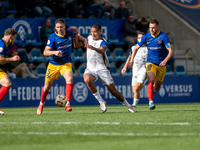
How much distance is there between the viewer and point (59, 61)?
8.59 meters

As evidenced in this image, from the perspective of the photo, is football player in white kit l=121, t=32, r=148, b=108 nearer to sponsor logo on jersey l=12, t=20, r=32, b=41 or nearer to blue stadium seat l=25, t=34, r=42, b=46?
blue stadium seat l=25, t=34, r=42, b=46

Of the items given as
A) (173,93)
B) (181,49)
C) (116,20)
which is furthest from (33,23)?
(181,49)

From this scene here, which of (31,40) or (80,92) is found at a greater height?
(31,40)

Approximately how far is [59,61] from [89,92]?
19.8 feet

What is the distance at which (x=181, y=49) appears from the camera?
19656 millimetres

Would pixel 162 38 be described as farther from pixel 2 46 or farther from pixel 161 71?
pixel 2 46

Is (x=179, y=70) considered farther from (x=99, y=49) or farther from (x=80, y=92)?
(x=99, y=49)

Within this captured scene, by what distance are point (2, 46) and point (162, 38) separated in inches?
147

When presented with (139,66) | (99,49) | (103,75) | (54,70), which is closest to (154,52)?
(139,66)

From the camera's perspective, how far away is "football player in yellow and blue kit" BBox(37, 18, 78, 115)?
335 inches

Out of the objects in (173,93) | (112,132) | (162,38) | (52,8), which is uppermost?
(52,8)

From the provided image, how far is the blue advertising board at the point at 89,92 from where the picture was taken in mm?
13633

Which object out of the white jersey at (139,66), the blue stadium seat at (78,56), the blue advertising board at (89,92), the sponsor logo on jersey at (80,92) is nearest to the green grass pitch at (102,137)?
the white jersey at (139,66)

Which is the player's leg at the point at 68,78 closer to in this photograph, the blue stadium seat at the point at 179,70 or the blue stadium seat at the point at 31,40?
the blue stadium seat at the point at 31,40
